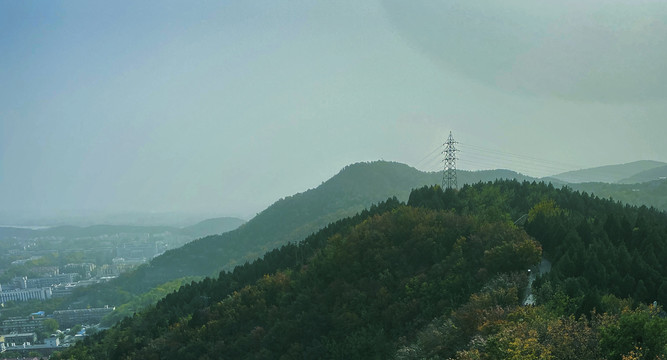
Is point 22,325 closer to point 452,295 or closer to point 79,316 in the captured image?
point 79,316

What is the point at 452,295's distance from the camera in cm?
2852

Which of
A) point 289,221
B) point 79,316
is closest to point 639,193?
point 289,221

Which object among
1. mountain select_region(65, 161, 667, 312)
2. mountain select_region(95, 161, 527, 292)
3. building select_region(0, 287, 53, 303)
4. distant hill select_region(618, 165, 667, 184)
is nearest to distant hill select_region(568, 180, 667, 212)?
mountain select_region(65, 161, 667, 312)

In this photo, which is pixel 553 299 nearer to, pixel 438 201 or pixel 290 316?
pixel 290 316

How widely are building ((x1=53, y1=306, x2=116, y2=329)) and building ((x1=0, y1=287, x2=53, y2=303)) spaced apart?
2985 cm

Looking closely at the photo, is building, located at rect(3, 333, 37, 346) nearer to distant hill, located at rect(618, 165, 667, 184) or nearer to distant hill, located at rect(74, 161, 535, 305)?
distant hill, located at rect(74, 161, 535, 305)

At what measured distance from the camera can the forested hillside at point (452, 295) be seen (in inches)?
682

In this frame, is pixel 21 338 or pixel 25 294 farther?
pixel 25 294

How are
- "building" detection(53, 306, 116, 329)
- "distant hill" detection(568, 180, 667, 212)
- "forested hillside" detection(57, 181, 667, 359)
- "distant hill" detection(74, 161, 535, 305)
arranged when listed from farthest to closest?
1. "distant hill" detection(74, 161, 535, 305)
2. "building" detection(53, 306, 116, 329)
3. "distant hill" detection(568, 180, 667, 212)
4. "forested hillside" detection(57, 181, 667, 359)

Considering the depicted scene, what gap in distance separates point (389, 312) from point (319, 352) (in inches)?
211

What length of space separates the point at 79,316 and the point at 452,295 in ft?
309

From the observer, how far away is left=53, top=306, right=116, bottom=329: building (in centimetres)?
9500

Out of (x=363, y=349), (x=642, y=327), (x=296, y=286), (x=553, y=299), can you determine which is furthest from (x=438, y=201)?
(x=642, y=327)

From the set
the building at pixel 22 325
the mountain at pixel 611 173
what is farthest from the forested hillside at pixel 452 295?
the mountain at pixel 611 173
